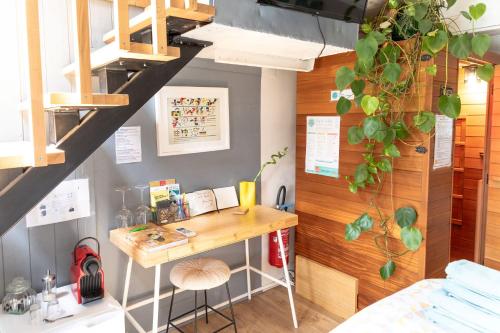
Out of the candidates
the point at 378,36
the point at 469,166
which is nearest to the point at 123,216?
the point at 378,36

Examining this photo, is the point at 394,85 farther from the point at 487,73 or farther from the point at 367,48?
the point at 487,73

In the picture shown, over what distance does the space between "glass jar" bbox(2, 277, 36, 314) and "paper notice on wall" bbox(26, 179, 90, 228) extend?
0.31 metres

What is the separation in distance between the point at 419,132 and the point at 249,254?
62.9 inches

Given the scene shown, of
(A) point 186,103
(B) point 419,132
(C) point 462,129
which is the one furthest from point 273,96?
(C) point 462,129

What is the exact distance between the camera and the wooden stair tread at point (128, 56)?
1437 mm

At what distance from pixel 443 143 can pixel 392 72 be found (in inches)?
25.6

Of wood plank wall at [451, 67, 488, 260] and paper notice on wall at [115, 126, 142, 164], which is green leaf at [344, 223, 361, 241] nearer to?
paper notice on wall at [115, 126, 142, 164]

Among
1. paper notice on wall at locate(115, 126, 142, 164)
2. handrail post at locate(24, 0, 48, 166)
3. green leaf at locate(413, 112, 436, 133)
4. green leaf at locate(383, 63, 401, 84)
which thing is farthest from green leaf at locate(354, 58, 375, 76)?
handrail post at locate(24, 0, 48, 166)

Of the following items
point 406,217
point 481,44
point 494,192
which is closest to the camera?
point 481,44

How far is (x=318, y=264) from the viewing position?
3.08 m

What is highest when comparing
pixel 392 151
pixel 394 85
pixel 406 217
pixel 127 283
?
pixel 394 85

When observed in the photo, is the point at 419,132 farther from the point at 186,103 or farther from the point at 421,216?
the point at 186,103

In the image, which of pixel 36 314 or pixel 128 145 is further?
pixel 128 145

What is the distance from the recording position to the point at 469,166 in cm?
404
